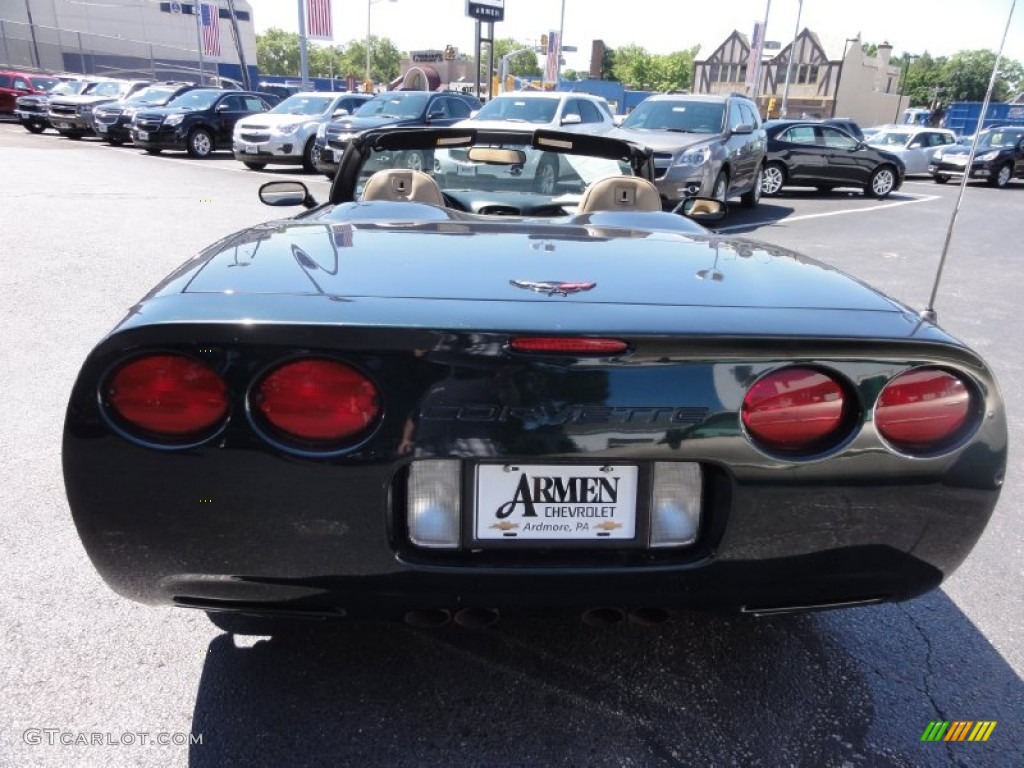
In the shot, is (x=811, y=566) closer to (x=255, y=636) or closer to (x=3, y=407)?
(x=255, y=636)

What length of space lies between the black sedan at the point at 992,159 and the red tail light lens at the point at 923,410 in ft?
68.9

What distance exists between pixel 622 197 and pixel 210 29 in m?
54.4

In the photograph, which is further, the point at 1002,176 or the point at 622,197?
the point at 1002,176

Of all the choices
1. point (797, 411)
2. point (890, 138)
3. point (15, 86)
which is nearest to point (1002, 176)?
point (890, 138)

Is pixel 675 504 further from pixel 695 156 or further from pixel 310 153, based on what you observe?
pixel 310 153

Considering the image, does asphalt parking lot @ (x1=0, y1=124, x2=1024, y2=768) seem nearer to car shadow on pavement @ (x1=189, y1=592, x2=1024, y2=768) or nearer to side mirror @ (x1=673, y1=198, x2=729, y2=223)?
car shadow on pavement @ (x1=189, y1=592, x2=1024, y2=768)

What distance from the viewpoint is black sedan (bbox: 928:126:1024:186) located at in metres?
20.1

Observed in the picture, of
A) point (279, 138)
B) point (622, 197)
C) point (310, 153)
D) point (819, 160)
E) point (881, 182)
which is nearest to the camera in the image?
point (622, 197)

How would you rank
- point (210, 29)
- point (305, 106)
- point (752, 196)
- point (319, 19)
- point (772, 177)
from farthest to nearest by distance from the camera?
1. point (210, 29)
2. point (319, 19)
3. point (305, 106)
4. point (772, 177)
5. point (752, 196)

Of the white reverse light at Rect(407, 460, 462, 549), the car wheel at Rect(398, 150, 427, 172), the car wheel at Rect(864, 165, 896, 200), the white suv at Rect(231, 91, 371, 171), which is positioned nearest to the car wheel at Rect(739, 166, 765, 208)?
the car wheel at Rect(864, 165, 896, 200)

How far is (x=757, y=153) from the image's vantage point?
13.0 meters

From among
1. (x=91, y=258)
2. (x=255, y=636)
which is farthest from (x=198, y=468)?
(x=91, y=258)

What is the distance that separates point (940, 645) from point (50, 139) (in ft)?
85.8

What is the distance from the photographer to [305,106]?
17828mm
